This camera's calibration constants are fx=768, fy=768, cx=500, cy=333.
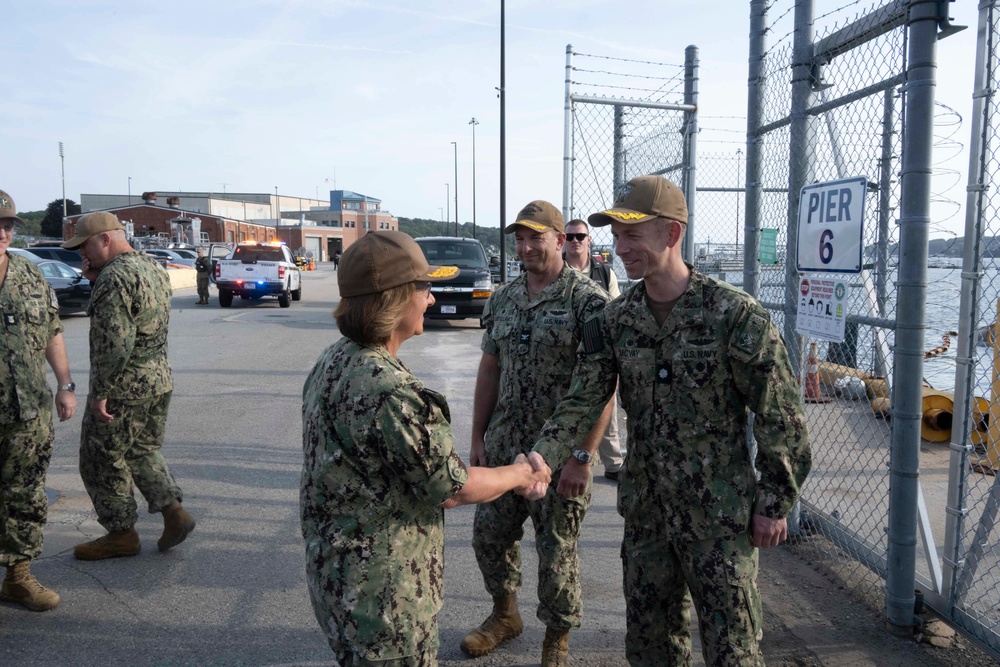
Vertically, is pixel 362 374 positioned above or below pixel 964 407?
above

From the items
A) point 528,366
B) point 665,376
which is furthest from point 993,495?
point 528,366

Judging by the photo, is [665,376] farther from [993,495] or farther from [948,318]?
[948,318]

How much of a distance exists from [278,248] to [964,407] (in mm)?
20478

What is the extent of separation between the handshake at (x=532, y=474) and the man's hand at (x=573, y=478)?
1.27 feet

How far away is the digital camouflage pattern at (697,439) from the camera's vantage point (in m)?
2.41

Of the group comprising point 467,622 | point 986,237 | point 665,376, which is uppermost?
point 986,237

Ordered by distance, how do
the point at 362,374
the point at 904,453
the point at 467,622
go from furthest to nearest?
the point at 467,622, the point at 904,453, the point at 362,374

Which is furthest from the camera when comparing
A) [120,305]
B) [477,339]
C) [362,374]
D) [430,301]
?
[477,339]

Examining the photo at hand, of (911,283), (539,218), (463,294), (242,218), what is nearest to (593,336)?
(539,218)

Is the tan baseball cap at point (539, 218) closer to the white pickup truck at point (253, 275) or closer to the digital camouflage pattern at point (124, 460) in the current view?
the digital camouflage pattern at point (124, 460)

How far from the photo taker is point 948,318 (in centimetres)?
415

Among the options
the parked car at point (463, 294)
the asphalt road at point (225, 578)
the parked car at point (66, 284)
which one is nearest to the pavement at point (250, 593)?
the asphalt road at point (225, 578)

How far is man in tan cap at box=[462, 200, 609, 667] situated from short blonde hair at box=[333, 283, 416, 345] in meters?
1.17

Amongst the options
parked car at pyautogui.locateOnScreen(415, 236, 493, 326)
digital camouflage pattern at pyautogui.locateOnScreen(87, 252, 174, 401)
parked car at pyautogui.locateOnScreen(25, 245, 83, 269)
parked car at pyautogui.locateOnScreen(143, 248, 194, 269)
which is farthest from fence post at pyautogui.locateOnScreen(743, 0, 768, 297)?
parked car at pyautogui.locateOnScreen(143, 248, 194, 269)
